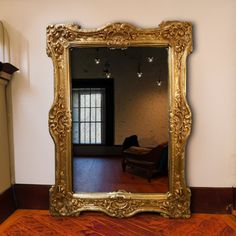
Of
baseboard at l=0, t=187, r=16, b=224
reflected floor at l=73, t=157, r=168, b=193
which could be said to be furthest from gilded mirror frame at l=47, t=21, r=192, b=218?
baseboard at l=0, t=187, r=16, b=224

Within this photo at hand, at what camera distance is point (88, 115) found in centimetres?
197

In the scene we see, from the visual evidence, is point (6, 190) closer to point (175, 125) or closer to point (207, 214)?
point (175, 125)

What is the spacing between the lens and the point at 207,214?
1912 mm

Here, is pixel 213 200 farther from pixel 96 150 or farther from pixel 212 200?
pixel 96 150

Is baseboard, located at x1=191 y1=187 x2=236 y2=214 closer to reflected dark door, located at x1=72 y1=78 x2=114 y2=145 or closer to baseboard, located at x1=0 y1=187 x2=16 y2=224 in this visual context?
reflected dark door, located at x1=72 y1=78 x2=114 y2=145

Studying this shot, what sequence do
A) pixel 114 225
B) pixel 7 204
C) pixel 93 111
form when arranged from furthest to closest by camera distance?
pixel 93 111, pixel 7 204, pixel 114 225

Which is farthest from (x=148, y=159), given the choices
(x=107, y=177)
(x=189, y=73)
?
(x=189, y=73)


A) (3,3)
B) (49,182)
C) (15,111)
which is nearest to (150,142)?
(49,182)

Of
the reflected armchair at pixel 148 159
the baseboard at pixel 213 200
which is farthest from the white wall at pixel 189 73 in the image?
the reflected armchair at pixel 148 159

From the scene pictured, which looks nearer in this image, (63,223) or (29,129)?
(63,223)

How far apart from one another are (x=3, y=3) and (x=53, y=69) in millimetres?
629

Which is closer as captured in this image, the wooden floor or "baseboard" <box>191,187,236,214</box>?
the wooden floor

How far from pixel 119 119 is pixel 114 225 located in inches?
29.0

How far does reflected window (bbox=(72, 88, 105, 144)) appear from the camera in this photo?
194 cm
